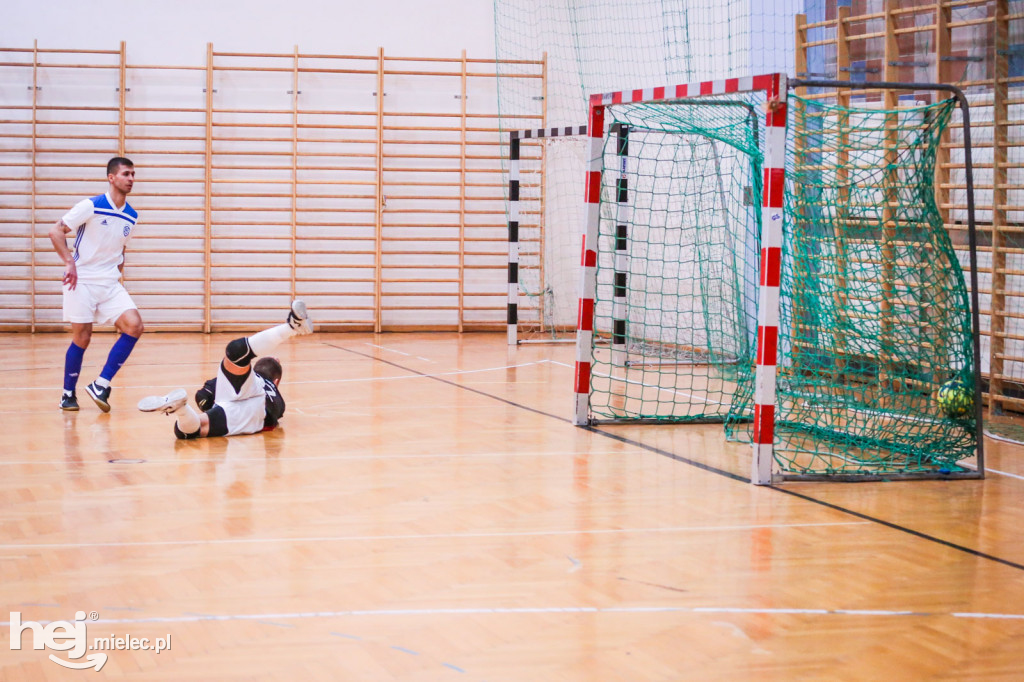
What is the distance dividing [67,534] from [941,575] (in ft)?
10.4

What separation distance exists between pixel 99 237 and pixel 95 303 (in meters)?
0.44

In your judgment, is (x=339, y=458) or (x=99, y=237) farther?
(x=99, y=237)

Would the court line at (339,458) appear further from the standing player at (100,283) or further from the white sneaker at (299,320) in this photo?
the standing player at (100,283)

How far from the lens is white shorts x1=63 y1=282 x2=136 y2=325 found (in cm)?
657

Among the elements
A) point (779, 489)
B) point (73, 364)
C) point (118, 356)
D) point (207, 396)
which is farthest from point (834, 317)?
point (73, 364)

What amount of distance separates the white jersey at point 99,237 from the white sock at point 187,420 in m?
1.63

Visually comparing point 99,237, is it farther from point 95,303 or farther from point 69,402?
point 69,402

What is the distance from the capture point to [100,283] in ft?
21.9

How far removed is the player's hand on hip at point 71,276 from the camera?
6.40m

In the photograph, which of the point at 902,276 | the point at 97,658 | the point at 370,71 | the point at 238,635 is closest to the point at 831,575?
the point at 238,635

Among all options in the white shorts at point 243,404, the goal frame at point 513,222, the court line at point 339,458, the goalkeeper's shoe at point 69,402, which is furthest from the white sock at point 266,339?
the goal frame at point 513,222

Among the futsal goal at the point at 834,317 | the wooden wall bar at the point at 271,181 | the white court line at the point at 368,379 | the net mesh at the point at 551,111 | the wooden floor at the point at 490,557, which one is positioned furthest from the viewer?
the net mesh at the point at 551,111

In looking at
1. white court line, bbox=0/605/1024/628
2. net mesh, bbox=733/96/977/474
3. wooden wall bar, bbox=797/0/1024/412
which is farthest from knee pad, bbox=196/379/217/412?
wooden wall bar, bbox=797/0/1024/412

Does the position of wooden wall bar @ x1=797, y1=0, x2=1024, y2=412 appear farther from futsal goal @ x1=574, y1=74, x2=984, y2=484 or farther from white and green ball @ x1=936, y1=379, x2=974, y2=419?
white and green ball @ x1=936, y1=379, x2=974, y2=419
